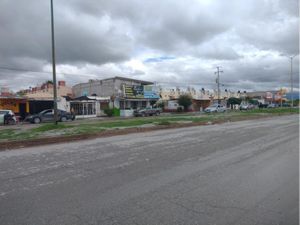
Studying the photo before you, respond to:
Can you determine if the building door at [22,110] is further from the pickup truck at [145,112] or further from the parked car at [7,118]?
the pickup truck at [145,112]

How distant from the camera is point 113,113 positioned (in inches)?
1789

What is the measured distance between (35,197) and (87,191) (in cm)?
93

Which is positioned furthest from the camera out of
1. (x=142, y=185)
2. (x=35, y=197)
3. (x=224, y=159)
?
(x=224, y=159)

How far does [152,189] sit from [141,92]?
155 ft

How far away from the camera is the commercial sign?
49691 mm

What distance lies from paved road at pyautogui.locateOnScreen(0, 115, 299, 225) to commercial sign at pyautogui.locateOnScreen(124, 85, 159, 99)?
1614 inches

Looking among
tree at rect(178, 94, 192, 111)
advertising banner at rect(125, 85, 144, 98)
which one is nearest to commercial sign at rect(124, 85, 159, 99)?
advertising banner at rect(125, 85, 144, 98)

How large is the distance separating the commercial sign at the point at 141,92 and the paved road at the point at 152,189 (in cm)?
4100

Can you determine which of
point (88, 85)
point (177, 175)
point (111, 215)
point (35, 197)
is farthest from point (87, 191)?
point (88, 85)

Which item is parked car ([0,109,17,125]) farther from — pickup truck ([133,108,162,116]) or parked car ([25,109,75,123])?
pickup truck ([133,108,162,116])

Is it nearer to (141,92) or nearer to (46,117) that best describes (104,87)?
(141,92)

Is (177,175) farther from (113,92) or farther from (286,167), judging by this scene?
(113,92)

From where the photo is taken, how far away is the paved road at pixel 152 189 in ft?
13.7

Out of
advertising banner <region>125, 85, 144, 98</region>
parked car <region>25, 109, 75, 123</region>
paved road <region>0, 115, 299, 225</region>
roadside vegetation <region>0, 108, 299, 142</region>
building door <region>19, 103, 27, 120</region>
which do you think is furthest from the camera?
advertising banner <region>125, 85, 144, 98</region>
